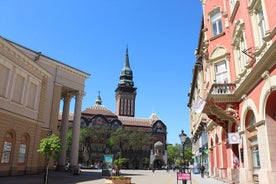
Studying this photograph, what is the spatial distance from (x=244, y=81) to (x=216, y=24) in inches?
372

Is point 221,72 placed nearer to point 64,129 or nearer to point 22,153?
point 22,153

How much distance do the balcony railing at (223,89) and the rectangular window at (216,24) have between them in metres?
6.69

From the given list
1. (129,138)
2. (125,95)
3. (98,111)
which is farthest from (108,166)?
(125,95)

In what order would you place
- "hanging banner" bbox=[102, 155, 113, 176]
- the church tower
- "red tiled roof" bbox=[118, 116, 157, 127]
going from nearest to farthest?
"hanging banner" bbox=[102, 155, 113, 176] < "red tiled roof" bbox=[118, 116, 157, 127] < the church tower

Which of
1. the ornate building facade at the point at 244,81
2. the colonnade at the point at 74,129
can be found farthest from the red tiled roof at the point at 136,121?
the ornate building facade at the point at 244,81

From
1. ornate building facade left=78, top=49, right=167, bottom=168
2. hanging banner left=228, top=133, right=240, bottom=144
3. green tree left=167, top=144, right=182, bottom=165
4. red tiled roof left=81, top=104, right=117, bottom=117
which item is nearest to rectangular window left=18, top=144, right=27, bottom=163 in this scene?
hanging banner left=228, top=133, right=240, bottom=144

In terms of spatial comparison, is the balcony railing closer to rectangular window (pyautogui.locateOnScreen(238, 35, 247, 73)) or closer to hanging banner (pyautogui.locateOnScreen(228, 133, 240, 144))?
rectangular window (pyautogui.locateOnScreen(238, 35, 247, 73))

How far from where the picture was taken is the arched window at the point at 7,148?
80.8ft

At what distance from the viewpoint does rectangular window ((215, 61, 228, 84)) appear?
20.7 meters

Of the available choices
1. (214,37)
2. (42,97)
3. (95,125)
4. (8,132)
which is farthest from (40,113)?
(95,125)

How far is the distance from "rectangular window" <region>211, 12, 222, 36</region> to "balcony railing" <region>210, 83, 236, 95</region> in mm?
6687

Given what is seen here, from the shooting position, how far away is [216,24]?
23.0 metres

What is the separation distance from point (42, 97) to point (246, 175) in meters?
24.1

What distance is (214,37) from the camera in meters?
22.3
